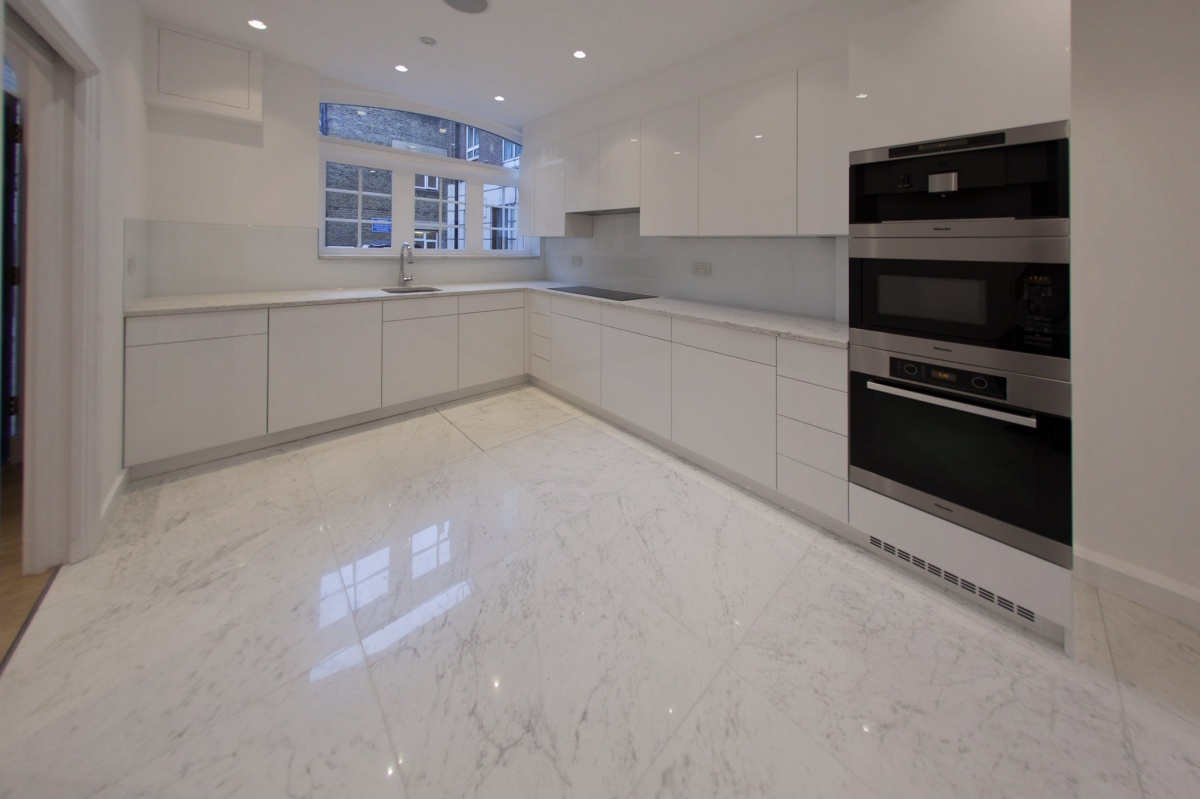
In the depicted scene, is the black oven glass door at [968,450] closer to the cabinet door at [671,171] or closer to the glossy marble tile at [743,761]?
the glossy marble tile at [743,761]

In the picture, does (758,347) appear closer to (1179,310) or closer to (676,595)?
(676,595)

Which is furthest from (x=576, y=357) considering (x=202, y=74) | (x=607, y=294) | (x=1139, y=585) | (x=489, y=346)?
(x=1139, y=585)

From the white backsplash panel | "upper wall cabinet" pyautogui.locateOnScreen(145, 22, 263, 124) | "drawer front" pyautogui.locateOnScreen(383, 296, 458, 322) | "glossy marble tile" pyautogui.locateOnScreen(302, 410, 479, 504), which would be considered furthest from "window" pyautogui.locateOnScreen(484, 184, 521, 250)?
"glossy marble tile" pyautogui.locateOnScreen(302, 410, 479, 504)

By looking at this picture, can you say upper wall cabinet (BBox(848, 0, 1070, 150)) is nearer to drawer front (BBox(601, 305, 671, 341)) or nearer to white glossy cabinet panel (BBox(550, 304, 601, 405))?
drawer front (BBox(601, 305, 671, 341))

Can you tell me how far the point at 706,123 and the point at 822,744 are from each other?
9.84 ft

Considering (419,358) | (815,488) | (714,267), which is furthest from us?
(419,358)

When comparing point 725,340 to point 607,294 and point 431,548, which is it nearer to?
point 607,294

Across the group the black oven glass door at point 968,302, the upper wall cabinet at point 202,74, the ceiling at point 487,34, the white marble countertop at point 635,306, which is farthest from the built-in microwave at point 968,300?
the upper wall cabinet at point 202,74

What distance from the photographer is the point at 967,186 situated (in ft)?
5.42

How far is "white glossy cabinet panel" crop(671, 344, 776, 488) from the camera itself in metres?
2.45

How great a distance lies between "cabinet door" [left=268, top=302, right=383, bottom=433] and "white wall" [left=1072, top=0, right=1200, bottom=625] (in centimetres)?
374

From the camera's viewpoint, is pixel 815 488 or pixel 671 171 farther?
pixel 671 171

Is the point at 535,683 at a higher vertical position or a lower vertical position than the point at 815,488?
lower

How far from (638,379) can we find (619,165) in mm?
1616
